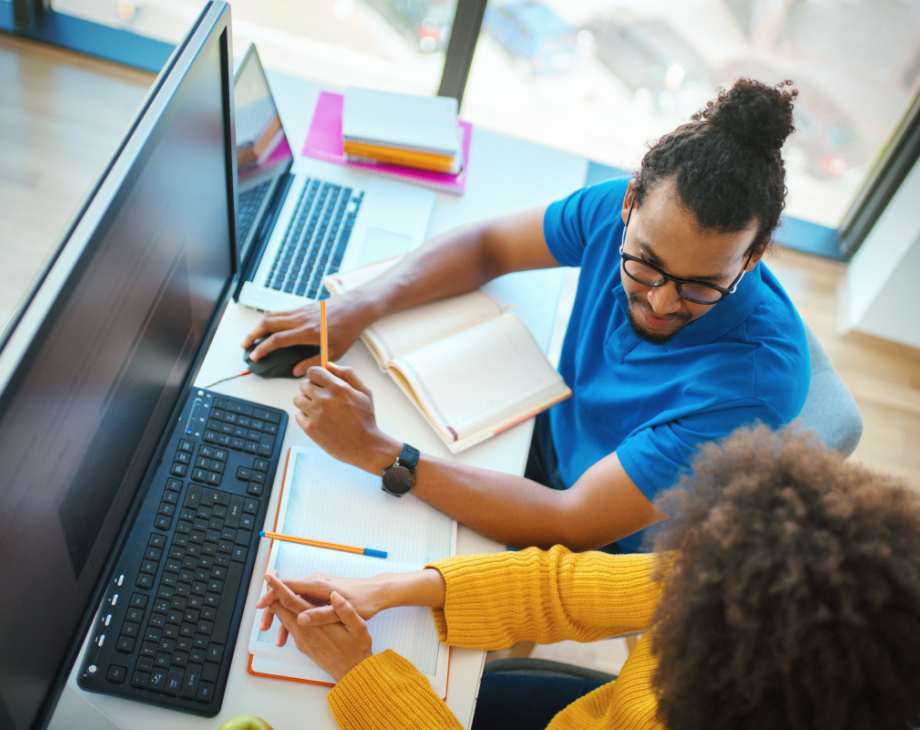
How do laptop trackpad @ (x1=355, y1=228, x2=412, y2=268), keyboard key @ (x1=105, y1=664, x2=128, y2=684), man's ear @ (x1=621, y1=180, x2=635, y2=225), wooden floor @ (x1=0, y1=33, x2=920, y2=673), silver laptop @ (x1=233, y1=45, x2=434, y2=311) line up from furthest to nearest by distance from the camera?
wooden floor @ (x1=0, y1=33, x2=920, y2=673), laptop trackpad @ (x1=355, y1=228, x2=412, y2=268), silver laptop @ (x1=233, y1=45, x2=434, y2=311), man's ear @ (x1=621, y1=180, x2=635, y2=225), keyboard key @ (x1=105, y1=664, x2=128, y2=684)

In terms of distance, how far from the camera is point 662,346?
109 centimetres

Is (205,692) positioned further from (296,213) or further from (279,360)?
(296,213)

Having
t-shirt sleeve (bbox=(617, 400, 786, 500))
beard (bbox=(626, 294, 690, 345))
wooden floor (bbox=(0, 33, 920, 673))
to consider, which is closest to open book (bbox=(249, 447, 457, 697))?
t-shirt sleeve (bbox=(617, 400, 786, 500))

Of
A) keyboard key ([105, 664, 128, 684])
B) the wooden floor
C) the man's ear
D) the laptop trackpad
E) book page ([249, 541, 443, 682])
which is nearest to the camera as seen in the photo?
keyboard key ([105, 664, 128, 684])

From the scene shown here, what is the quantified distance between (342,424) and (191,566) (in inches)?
10.7

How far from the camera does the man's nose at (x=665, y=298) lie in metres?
0.99

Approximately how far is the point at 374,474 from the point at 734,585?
549 millimetres

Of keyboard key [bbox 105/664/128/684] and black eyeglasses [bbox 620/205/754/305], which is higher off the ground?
black eyeglasses [bbox 620/205/754/305]

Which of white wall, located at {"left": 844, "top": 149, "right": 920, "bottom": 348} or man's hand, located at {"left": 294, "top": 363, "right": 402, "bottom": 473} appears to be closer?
man's hand, located at {"left": 294, "top": 363, "right": 402, "bottom": 473}

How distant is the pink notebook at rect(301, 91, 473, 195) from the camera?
144 cm

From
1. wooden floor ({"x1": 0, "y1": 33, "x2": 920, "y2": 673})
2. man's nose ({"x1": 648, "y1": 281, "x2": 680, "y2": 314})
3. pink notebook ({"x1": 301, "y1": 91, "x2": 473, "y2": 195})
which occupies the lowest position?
wooden floor ({"x1": 0, "y1": 33, "x2": 920, "y2": 673})

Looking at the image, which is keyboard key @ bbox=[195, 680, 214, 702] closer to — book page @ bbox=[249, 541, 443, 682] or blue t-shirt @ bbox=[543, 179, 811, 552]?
book page @ bbox=[249, 541, 443, 682]

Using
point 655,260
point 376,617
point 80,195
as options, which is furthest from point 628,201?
point 80,195

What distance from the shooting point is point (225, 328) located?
113 centimetres
